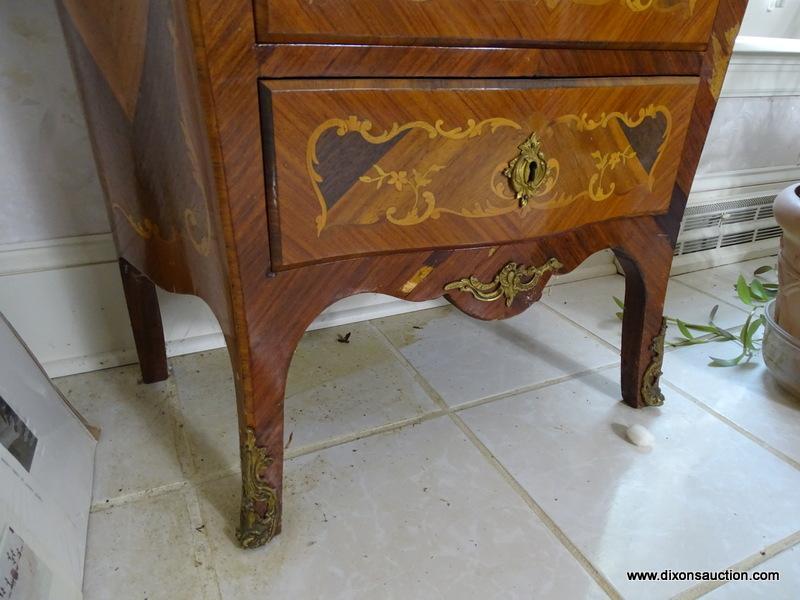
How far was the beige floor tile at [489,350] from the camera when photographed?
0.92 m

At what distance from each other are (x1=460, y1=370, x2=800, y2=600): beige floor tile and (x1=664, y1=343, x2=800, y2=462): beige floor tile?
4 cm

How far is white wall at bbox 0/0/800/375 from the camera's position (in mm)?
755

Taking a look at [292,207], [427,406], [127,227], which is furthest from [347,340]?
[292,207]

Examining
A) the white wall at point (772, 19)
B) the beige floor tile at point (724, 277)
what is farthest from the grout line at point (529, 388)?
the white wall at point (772, 19)

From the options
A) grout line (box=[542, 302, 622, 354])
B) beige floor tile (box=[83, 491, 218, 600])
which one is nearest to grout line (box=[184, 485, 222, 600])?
beige floor tile (box=[83, 491, 218, 600])

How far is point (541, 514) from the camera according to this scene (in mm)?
667

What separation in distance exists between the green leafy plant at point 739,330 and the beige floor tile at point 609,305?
2cm

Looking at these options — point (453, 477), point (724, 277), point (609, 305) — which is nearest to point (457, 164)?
point (453, 477)

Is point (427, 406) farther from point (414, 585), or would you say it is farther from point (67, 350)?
point (67, 350)

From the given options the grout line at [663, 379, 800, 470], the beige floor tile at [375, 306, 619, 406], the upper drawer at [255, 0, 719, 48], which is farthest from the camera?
the beige floor tile at [375, 306, 619, 406]

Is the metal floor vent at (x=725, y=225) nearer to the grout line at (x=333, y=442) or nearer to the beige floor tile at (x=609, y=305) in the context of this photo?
the beige floor tile at (x=609, y=305)

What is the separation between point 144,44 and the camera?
49 cm

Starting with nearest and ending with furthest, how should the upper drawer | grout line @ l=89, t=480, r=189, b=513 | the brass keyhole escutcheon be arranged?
1. the upper drawer
2. the brass keyhole escutcheon
3. grout line @ l=89, t=480, r=189, b=513

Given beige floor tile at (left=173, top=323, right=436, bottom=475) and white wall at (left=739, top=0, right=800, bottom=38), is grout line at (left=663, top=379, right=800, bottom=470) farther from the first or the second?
white wall at (left=739, top=0, right=800, bottom=38)
